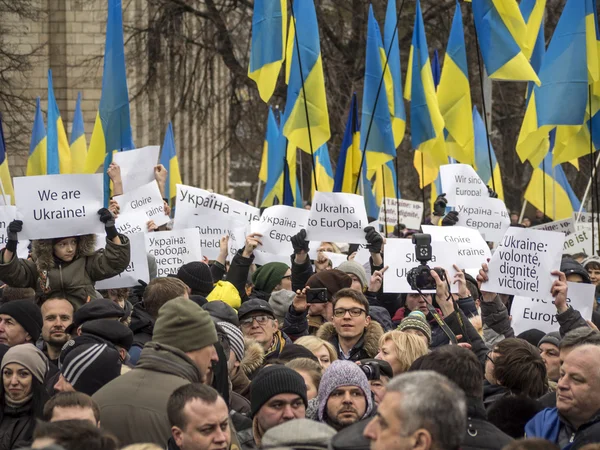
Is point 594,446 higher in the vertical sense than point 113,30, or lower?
lower

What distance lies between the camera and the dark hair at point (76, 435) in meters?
4.09

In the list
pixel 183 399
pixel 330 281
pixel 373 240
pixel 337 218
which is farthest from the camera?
pixel 337 218

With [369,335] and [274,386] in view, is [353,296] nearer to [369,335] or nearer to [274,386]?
[369,335]

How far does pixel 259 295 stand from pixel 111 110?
304 centimetres

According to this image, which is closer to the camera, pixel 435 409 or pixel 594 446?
pixel 435 409

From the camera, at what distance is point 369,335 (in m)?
7.41

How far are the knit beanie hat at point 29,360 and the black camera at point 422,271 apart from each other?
2.18m

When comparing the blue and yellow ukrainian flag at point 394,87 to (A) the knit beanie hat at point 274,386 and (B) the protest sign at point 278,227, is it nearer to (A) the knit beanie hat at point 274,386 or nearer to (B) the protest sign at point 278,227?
(B) the protest sign at point 278,227

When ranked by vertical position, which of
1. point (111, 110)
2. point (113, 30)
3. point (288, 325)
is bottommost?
point (288, 325)

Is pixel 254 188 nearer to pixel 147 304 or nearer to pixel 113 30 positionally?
pixel 113 30

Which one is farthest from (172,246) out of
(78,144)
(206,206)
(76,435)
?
(78,144)

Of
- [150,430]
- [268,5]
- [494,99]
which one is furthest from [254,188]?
[150,430]

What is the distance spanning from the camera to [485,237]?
11711 millimetres

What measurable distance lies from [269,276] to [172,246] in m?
1.00
